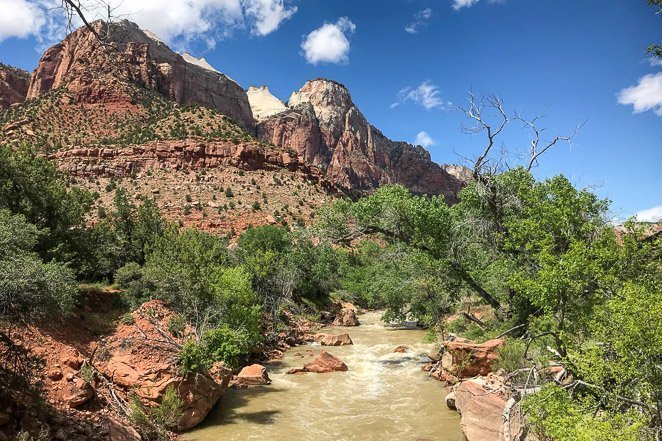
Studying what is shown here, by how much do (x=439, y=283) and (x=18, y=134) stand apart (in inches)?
2532

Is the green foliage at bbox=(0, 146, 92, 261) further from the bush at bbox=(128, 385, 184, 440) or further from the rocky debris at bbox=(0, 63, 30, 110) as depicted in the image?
the rocky debris at bbox=(0, 63, 30, 110)

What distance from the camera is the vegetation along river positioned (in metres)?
11.7

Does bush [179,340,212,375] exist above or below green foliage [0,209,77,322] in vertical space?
below

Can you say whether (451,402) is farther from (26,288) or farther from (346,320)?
(346,320)

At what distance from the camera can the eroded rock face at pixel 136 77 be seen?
7431 cm

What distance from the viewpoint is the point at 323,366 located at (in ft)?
60.2

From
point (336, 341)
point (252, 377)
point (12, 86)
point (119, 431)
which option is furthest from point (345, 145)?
point (119, 431)

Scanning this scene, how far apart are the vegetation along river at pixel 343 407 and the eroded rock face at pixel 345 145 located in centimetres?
12385

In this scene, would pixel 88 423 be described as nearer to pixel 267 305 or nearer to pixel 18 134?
pixel 267 305

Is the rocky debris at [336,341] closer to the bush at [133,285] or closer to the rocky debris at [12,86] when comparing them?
the bush at [133,285]

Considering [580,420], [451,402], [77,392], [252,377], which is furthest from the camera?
[252,377]

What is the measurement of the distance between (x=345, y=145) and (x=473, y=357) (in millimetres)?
149675

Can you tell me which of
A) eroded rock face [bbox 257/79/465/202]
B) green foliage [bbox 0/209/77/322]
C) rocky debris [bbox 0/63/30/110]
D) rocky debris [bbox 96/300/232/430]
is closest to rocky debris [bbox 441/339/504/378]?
rocky debris [bbox 96/300/232/430]

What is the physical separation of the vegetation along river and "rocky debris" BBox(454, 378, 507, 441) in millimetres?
691
